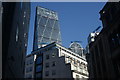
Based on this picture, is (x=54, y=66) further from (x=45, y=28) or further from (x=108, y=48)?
(x=45, y=28)

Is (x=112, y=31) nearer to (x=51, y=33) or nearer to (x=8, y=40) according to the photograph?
(x=8, y=40)

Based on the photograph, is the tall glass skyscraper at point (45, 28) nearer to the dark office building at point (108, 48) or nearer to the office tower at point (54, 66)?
the office tower at point (54, 66)

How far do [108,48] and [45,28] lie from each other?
13198cm

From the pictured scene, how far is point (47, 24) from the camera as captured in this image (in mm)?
161000

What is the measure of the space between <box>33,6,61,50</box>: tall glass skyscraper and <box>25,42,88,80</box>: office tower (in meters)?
78.2

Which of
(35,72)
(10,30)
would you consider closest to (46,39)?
(35,72)

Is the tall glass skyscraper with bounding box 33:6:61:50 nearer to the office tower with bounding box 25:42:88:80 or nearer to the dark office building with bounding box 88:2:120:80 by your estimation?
the office tower with bounding box 25:42:88:80

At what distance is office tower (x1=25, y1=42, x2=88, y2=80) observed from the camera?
52938 mm

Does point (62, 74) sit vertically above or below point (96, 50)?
below

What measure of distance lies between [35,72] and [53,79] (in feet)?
30.1

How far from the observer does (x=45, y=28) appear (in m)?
155

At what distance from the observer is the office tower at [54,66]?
174 feet

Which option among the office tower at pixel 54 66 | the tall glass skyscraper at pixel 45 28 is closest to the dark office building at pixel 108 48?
the office tower at pixel 54 66

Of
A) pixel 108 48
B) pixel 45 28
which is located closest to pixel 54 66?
pixel 108 48
